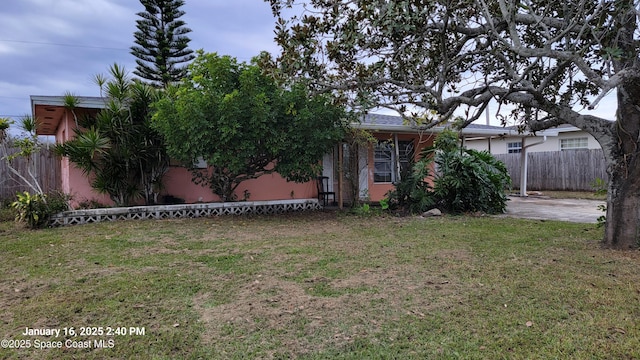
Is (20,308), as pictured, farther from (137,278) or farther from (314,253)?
(314,253)

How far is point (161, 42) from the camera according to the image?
19984 millimetres

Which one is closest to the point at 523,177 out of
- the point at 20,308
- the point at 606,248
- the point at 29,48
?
the point at 606,248

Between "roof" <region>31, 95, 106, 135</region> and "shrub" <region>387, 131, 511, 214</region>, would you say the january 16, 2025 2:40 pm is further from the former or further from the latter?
"shrub" <region>387, 131, 511, 214</region>

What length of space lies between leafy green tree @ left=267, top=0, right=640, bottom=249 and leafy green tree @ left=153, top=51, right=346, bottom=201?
2.04 metres

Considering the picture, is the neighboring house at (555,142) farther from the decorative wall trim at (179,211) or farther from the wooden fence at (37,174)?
the wooden fence at (37,174)

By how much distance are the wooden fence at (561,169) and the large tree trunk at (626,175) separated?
1232cm

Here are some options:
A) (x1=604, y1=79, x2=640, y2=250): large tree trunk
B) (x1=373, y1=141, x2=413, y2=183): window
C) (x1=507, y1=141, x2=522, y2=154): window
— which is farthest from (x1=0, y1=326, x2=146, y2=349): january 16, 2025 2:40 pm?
(x1=507, y1=141, x2=522, y2=154): window

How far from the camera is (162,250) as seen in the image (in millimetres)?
5594

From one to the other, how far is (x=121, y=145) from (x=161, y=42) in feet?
45.0

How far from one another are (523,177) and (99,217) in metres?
14.9

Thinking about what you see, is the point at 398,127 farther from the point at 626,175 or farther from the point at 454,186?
the point at 626,175

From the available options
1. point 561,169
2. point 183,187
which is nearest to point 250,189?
point 183,187

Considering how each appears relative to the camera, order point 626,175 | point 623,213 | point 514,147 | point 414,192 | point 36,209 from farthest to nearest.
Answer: point 514,147 → point 414,192 → point 36,209 → point 623,213 → point 626,175

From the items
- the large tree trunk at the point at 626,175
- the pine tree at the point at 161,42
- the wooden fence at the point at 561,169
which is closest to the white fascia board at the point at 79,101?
the large tree trunk at the point at 626,175
